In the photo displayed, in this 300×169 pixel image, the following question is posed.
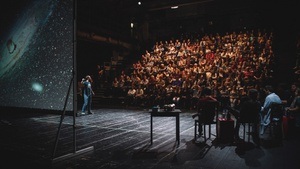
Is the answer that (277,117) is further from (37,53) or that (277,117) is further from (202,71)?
(202,71)

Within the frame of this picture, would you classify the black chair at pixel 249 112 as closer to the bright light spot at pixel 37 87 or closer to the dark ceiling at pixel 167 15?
the bright light spot at pixel 37 87

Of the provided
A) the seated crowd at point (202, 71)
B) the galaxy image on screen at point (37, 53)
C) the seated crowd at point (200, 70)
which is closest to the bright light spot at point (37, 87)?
the galaxy image on screen at point (37, 53)

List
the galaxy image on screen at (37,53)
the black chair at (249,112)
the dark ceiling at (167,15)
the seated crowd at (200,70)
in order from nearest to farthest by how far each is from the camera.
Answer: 1. the galaxy image on screen at (37,53)
2. the black chair at (249,112)
3. the seated crowd at (200,70)
4. the dark ceiling at (167,15)

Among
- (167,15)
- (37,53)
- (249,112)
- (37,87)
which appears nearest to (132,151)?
(37,87)

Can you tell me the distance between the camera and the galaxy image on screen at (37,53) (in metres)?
2.97

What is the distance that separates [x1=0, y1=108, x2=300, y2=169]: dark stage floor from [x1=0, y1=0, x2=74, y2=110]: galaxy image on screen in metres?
0.87

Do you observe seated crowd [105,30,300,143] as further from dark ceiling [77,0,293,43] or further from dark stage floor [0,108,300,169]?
dark stage floor [0,108,300,169]

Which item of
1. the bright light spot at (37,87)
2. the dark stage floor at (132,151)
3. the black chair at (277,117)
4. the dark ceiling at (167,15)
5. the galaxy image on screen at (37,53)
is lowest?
the dark stage floor at (132,151)

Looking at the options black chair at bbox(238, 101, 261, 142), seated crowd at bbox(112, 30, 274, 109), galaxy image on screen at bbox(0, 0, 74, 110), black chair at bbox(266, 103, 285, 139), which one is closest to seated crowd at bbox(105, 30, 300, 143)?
seated crowd at bbox(112, 30, 274, 109)

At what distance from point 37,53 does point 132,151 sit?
7.18 feet

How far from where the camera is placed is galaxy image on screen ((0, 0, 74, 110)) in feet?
9.74

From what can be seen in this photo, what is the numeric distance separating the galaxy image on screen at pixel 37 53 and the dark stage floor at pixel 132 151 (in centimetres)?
87

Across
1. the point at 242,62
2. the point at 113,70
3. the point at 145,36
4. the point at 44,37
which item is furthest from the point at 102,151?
the point at 145,36

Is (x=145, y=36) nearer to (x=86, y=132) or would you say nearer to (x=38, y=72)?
(x=86, y=132)
